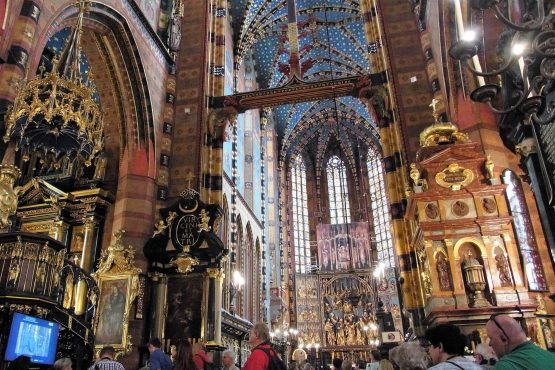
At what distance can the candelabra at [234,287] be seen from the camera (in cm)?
1533

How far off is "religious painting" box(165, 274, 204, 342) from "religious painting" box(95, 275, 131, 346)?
1.24m

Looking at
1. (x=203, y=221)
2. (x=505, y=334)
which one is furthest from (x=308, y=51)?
(x=505, y=334)

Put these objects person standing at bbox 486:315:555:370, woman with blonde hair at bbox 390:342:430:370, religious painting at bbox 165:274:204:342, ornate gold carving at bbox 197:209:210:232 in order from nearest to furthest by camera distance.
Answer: person standing at bbox 486:315:555:370 < woman with blonde hair at bbox 390:342:430:370 < religious painting at bbox 165:274:204:342 < ornate gold carving at bbox 197:209:210:232

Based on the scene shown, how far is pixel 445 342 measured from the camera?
2.41 metres

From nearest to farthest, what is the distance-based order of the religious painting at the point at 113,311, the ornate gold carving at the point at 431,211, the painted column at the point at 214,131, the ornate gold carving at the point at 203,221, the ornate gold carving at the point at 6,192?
the ornate gold carving at the point at 6,192
the ornate gold carving at the point at 431,211
the religious painting at the point at 113,311
the ornate gold carving at the point at 203,221
the painted column at the point at 214,131

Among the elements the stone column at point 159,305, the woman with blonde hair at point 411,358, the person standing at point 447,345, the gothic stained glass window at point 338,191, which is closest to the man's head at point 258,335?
the woman with blonde hair at point 411,358

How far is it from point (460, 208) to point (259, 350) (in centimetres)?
582

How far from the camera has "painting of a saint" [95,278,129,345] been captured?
33.9 ft

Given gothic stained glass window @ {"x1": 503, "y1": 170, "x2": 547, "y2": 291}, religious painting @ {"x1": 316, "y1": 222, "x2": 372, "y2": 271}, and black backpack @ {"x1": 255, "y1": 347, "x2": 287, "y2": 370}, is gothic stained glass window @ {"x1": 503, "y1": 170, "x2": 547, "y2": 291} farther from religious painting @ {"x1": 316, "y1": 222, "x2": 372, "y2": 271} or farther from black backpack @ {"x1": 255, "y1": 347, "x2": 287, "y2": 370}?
religious painting @ {"x1": 316, "y1": 222, "x2": 372, "y2": 271}

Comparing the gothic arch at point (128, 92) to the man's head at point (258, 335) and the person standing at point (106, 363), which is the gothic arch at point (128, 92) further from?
the man's head at point (258, 335)

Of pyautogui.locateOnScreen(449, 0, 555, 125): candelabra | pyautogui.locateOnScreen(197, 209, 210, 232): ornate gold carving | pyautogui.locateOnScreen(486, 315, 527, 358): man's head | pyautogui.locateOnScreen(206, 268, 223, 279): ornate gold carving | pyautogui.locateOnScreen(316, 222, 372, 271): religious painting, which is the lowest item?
pyautogui.locateOnScreen(486, 315, 527, 358): man's head

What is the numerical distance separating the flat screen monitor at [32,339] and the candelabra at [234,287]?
363 inches

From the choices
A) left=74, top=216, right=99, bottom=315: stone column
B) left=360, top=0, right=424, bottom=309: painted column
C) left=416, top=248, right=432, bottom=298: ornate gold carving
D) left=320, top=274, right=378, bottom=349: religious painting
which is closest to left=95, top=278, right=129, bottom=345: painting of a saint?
left=74, top=216, right=99, bottom=315: stone column

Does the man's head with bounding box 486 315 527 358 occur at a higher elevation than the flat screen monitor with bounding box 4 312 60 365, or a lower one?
lower
